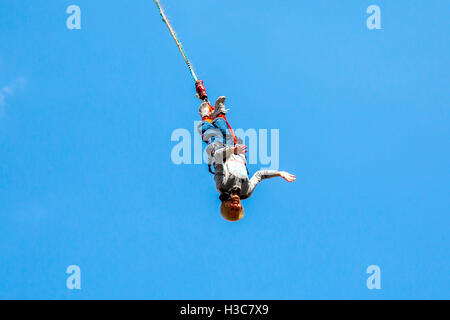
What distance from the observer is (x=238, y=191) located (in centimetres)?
898

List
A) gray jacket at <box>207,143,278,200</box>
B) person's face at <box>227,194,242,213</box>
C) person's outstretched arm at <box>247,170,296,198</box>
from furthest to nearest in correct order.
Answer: person's outstretched arm at <box>247,170,296,198</box>, gray jacket at <box>207,143,278,200</box>, person's face at <box>227,194,242,213</box>

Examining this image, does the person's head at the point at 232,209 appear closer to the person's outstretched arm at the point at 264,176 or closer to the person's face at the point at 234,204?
the person's face at the point at 234,204

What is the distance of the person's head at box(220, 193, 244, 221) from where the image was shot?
8.69m

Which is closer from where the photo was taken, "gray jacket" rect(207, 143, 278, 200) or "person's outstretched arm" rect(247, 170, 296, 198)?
"gray jacket" rect(207, 143, 278, 200)

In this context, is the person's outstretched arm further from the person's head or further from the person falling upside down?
the person's head

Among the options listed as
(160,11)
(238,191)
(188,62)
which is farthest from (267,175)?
(160,11)

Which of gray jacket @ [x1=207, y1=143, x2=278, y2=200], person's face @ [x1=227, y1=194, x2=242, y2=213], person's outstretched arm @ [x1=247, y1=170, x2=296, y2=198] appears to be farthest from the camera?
person's outstretched arm @ [x1=247, y1=170, x2=296, y2=198]

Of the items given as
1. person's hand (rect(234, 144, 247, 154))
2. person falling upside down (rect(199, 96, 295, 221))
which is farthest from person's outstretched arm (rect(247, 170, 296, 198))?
person's hand (rect(234, 144, 247, 154))

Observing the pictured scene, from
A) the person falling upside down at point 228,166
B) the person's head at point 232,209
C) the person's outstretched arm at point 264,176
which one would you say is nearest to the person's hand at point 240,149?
the person falling upside down at point 228,166

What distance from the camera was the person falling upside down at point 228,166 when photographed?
8781 mm

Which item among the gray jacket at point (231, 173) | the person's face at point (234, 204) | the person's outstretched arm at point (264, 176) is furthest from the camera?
the person's outstretched arm at point (264, 176)

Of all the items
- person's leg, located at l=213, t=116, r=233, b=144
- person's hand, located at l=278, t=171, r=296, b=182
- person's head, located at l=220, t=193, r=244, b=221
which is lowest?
person's head, located at l=220, t=193, r=244, b=221
